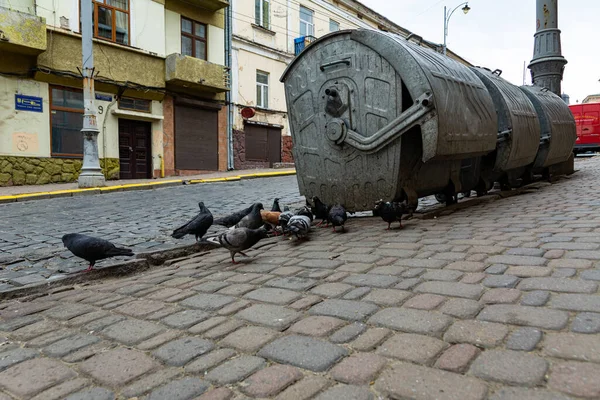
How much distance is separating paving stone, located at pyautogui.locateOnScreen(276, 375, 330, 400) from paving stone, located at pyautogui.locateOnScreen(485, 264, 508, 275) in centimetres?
167

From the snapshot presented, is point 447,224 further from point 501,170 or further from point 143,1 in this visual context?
point 143,1

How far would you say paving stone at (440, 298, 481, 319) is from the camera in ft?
7.38

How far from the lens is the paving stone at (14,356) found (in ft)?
7.07

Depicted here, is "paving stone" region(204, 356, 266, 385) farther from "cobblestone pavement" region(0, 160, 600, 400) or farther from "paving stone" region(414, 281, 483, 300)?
"paving stone" region(414, 281, 483, 300)

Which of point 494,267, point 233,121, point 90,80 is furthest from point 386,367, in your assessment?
point 233,121

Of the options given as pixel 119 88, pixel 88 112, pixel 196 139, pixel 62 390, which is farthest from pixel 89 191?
pixel 62 390

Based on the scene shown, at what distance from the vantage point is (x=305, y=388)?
1702 mm

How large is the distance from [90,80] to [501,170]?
10.5 metres

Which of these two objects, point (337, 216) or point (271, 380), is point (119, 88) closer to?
point (337, 216)

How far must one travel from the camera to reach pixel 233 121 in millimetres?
19500

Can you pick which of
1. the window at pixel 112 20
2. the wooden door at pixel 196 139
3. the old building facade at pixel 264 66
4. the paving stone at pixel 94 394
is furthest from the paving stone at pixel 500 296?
the old building facade at pixel 264 66

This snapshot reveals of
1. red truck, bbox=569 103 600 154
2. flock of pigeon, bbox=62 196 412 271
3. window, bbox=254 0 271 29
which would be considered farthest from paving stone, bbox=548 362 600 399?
window, bbox=254 0 271 29

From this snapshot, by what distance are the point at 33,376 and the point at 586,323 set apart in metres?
2.54

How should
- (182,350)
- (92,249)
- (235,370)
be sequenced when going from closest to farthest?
(235,370)
(182,350)
(92,249)
